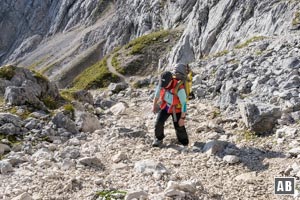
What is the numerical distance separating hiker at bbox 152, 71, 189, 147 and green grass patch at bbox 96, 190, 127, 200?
3.89 metres

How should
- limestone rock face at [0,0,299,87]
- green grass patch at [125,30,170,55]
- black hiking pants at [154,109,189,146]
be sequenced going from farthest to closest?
1. green grass patch at [125,30,170,55]
2. limestone rock face at [0,0,299,87]
3. black hiking pants at [154,109,189,146]

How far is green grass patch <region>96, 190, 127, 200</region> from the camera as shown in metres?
7.45

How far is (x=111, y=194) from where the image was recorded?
756 centimetres

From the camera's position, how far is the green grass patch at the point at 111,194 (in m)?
7.45

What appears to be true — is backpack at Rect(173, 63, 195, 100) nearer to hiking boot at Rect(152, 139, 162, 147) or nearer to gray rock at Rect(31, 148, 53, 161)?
hiking boot at Rect(152, 139, 162, 147)

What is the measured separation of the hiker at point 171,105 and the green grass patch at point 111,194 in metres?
3.89

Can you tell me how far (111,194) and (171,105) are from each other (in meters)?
4.37

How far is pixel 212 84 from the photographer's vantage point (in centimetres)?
1908

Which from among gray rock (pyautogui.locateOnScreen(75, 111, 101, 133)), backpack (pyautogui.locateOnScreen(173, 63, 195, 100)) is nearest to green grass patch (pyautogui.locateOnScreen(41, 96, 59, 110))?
gray rock (pyautogui.locateOnScreen(75, 111, 101, 133))

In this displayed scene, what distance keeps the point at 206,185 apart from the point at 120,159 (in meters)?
2.71

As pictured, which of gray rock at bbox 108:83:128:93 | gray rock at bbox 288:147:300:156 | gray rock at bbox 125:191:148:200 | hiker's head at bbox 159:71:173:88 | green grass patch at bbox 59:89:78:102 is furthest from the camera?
gray rock at bbox 108:83:128:93

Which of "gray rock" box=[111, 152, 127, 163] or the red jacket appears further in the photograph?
the red jacket

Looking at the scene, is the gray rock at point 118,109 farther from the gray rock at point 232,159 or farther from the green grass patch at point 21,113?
the gray rock at point 232,159

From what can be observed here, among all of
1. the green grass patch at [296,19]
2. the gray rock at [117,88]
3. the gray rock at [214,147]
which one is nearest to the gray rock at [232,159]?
the gray rock at [214,147]
